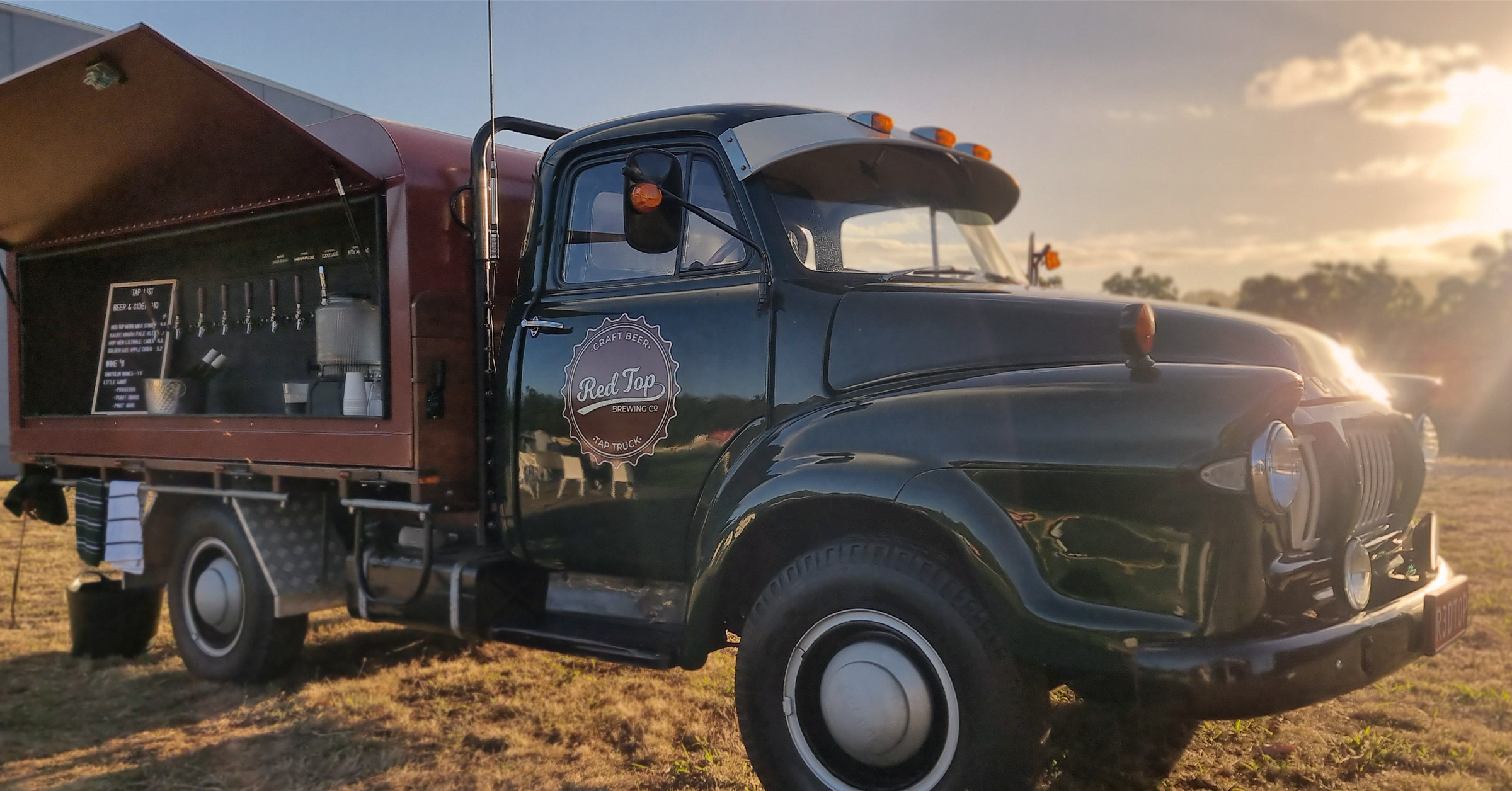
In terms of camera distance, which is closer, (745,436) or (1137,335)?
(1137,335)

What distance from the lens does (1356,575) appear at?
3.01m

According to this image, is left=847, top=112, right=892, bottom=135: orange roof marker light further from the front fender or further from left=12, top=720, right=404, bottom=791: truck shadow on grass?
left=12, top=720, right=404, bottom=791: truck shadow on grass

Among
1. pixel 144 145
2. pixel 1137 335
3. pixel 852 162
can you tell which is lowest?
pixel 1137 335

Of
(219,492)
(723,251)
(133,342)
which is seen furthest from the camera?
(133,342)

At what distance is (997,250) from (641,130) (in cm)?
152

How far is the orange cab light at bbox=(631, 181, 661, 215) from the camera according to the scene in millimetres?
3494

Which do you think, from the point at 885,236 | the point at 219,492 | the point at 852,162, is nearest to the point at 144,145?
the point at 219,492

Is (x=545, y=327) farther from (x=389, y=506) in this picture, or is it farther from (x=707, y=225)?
(x=389, y=506)

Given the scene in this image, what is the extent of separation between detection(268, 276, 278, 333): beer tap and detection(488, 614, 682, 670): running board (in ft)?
8.53

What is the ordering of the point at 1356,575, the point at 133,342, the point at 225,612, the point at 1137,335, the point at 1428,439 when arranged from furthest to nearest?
the point at 133,342 → the point at 225,612 → the point at 1428,439 → the point at 1356,575 → the point at 1137,335

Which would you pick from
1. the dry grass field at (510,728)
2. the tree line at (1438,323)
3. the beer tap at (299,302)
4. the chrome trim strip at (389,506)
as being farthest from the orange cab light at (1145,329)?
the tree line at (1438,323)

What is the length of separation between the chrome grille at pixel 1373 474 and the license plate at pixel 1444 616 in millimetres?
273

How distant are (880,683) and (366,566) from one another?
2660mm

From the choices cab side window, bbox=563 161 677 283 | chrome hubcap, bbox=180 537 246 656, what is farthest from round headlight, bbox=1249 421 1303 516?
chrome hubcap, bbox=180 537 246 656
